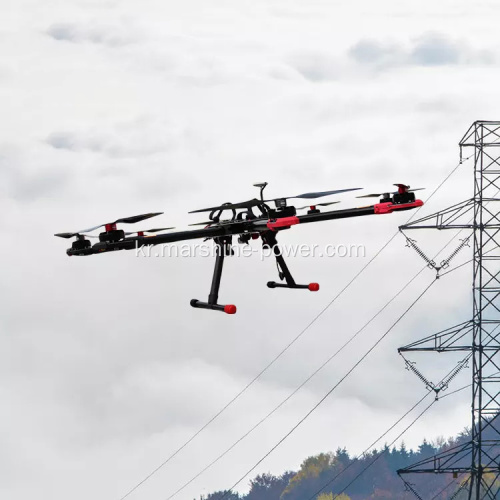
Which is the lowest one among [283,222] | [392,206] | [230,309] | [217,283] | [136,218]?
[230,309]

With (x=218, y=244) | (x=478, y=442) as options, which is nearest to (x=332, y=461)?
(x=478, y=442)

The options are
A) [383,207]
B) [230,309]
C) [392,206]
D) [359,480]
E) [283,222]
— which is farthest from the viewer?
[359,480]

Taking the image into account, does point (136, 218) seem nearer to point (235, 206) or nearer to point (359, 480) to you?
point (235, 206)

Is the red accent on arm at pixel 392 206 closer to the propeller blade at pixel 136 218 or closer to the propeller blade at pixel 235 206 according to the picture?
the propeller blade at pixel 235 206

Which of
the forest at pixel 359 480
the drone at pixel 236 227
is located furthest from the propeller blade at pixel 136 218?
the forest at pixel 359 480

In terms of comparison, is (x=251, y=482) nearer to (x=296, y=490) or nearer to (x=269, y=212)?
(x=296, y=490)

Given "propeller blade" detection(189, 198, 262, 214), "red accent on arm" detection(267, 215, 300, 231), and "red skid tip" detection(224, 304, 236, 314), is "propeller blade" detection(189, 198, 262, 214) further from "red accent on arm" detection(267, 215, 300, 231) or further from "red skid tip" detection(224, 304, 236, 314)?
"red skid tip" detection(224, 304, 236, 314)

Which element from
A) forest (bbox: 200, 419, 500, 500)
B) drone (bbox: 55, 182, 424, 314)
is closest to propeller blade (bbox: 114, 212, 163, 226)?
drone (bbox: 55, 182, 424, 314)

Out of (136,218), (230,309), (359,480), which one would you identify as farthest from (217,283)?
(359,480)
